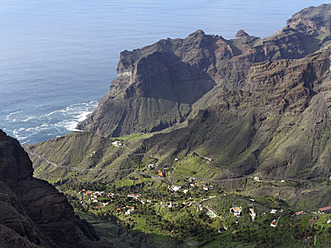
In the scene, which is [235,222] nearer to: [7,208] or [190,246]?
[190,246]

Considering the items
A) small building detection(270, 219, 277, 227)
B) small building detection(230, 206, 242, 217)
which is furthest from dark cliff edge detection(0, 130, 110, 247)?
small building detection(270, 219, 277, 227)

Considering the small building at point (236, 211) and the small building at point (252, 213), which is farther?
the small building at point (236, 211)

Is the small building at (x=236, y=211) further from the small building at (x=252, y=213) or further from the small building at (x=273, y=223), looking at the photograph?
the small building at (x=273, y=223)

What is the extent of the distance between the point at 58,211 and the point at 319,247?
91.7 m

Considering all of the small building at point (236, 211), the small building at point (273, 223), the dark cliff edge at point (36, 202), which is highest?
the dark cliff edge at point (36, 202)

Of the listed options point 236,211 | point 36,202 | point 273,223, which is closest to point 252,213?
point 236,211

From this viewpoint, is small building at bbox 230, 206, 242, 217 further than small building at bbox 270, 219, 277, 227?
Yes

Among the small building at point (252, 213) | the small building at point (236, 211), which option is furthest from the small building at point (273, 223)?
the small building at point (236, 211)

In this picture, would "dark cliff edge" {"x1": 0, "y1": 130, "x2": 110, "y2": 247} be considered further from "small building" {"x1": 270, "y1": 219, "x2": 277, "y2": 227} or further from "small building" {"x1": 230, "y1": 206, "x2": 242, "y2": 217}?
"small building" {"x1": 270, "y1": 219, "x2": 277, "y2": 227}

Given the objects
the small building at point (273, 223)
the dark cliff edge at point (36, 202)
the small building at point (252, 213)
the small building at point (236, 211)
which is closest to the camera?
the dark cliff edge at point (36, 202)

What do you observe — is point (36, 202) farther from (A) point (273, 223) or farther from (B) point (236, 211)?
(A) point (273, 223)

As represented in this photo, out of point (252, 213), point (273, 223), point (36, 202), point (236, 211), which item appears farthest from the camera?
point (236, 211)

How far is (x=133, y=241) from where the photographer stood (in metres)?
176

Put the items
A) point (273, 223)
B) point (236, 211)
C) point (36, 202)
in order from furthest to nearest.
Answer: point (236, 211)
point (273, 223)
point (36, 202)
